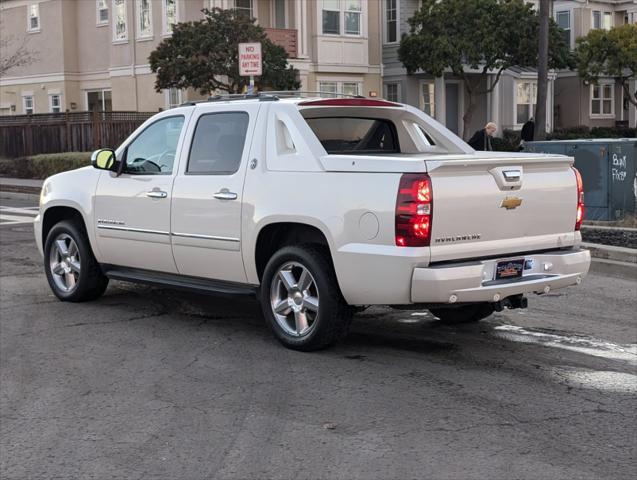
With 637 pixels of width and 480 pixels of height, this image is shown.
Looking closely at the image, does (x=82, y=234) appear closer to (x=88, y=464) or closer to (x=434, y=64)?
(x=88, y=464)

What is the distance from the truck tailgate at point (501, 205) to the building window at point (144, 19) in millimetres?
28524

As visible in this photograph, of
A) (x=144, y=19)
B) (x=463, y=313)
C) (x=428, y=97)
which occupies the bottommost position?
(x=463, y=313)

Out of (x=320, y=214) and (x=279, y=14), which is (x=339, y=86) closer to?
(x=279, y=14)

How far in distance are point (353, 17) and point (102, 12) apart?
9.95 m

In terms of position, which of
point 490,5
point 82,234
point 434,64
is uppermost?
point 490,5

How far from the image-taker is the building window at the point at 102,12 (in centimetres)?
3605

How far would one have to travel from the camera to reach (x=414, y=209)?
6.04m

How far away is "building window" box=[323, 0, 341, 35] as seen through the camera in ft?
112

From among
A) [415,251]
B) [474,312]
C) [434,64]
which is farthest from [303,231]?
[434,64]

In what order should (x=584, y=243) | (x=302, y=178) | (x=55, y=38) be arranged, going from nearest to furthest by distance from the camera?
(x=302, y=178)
(x=584, y=243)
(x=55, y=38)

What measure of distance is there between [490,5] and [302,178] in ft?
94.6

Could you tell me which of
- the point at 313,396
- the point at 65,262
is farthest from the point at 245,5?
the point at 313,396

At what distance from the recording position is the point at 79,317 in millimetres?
8305

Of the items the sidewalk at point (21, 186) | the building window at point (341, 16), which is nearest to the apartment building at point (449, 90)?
the building window at point (341, 16)
